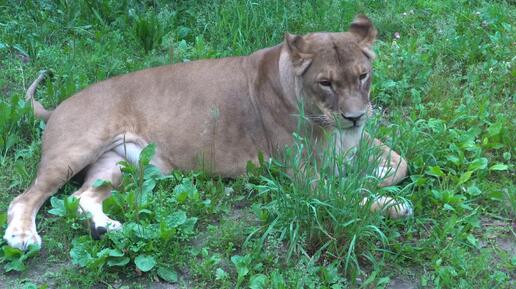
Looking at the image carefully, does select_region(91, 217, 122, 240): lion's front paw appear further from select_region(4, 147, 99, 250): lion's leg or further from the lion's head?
the lion's head

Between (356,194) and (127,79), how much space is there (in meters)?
1.91

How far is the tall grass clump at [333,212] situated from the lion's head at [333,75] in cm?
20

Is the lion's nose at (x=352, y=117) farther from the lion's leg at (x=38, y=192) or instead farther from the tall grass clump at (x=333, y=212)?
the lion's leg at (x=38, y=192)

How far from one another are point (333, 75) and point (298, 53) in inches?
10.3

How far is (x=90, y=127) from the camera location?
5480mm

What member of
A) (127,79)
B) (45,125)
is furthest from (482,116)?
(45,125)

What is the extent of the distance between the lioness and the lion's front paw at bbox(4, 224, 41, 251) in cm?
2

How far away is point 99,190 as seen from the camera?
5.33 m

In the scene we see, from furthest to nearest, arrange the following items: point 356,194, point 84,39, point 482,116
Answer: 1. point 84,39
2. point 482,116
3. point 356,194

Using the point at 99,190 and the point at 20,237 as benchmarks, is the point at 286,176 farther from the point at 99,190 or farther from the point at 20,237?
the point at 20,237

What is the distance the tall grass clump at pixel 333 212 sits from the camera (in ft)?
15.1

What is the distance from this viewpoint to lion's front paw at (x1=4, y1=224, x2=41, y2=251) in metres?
4.84

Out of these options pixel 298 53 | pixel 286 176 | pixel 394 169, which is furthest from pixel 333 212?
pixel 298 53

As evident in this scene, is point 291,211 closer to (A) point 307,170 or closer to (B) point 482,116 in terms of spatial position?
(A) point 307,170
